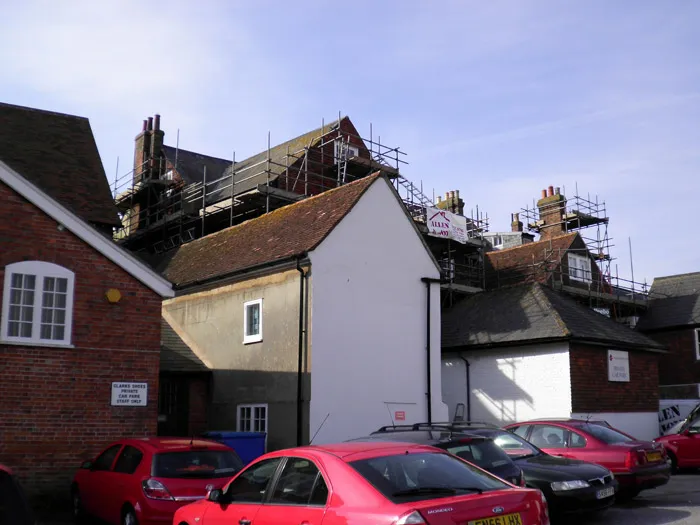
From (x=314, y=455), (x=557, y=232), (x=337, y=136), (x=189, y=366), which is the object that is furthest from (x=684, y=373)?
(x=314, y=455)

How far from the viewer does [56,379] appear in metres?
13.7

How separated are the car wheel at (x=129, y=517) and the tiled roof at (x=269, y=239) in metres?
8.81

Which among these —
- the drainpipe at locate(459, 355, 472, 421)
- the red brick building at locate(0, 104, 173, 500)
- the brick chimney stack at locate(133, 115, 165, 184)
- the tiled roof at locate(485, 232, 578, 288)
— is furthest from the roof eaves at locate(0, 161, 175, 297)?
the tiled roof at locate(485, 232, 578, 288)

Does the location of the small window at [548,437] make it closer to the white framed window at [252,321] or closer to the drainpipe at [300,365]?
the drainpipe at [300,365]

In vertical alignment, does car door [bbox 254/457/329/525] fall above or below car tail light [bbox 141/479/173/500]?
above

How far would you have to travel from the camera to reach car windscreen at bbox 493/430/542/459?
11.2 meters

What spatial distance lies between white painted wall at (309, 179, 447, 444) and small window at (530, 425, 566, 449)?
560 cm

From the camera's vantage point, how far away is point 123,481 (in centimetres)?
1023

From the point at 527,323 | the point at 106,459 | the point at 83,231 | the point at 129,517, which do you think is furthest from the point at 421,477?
the point at 527,323

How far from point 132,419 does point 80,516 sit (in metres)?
2.63

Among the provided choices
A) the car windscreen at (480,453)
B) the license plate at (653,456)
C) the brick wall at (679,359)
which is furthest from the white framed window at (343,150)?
the car windscreen at (480,453)

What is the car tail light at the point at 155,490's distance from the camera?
9.51m

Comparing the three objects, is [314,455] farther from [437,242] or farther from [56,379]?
[437,242]

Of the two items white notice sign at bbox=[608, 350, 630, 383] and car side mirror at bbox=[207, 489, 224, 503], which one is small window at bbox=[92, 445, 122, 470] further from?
white notice sign at bbox=[608, 350, 630, 383]
